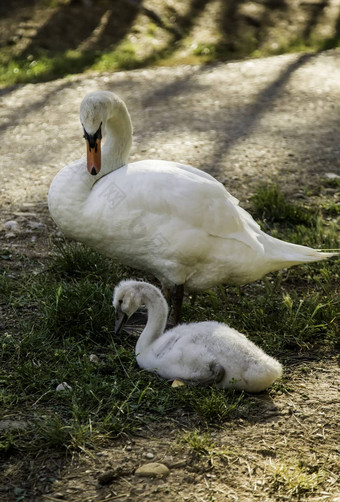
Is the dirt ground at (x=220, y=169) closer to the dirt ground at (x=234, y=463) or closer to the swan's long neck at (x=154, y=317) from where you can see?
the dirt ground at (x=234, y=463)

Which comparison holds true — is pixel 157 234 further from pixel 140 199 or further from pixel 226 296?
pixel 226 296

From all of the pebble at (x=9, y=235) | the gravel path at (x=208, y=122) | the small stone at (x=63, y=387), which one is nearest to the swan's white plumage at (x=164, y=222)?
the small stone at (x=63, y=387)

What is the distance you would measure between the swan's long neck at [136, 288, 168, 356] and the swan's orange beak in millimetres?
899

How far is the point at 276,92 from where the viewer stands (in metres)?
8.78

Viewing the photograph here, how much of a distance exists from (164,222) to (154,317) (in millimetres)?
541

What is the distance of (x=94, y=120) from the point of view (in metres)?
4.44

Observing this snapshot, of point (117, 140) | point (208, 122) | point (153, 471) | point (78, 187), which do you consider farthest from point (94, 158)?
point (208, 122)

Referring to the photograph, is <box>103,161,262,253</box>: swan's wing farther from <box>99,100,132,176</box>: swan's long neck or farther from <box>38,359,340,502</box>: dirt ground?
<box>38,359,340,502</box>: dirt ground

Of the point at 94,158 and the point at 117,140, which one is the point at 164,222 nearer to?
the point at 94,158

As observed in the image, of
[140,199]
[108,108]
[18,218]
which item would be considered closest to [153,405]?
[140,199]

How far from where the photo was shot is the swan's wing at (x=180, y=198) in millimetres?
4133

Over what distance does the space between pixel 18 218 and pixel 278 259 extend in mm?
2225

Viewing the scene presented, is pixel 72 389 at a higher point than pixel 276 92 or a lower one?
higher

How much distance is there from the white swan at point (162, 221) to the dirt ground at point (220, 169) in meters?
0.70
